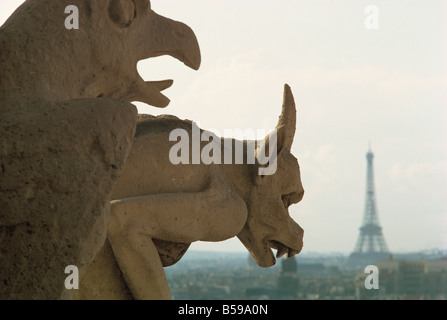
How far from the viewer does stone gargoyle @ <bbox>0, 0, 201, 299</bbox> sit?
14.2 ft

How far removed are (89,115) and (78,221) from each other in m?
0.58

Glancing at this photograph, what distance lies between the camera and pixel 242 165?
575cm

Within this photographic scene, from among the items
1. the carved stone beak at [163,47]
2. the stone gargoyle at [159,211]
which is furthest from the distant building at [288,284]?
the stone gargoyle at [159,211]

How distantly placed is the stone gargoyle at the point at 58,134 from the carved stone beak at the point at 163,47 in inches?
5.3

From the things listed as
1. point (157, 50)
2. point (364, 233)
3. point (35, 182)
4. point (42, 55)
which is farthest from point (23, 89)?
point (364, 233)

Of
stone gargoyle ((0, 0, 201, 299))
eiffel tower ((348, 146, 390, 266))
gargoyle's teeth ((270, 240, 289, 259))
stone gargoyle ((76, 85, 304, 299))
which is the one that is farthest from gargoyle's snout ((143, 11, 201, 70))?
eiffel tower ((348, 146, 390, 266))

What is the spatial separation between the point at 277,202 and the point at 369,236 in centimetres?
7847

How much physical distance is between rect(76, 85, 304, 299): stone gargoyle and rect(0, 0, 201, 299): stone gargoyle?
0.47 meters

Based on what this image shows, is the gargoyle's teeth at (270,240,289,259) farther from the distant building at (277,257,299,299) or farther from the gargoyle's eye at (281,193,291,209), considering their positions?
the distant building at (277,257,299,299)

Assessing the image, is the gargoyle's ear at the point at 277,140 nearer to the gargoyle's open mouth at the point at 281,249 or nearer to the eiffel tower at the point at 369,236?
the gargoyle's open mouth at the point at 281,249

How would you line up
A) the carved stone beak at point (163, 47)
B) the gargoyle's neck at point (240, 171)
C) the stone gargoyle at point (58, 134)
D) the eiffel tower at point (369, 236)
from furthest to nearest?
the eiffel tower at point (369, 236) < the gargoyle's neck at point (240, 171) < the carved stone beak at point (163, 47) < the stone gargoyle at point (58, 134)

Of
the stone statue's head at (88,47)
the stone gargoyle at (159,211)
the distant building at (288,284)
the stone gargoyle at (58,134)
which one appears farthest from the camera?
the distant building at (288,284)

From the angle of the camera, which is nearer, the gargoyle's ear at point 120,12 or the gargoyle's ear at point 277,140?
the gargoyle's ear at point 120,12

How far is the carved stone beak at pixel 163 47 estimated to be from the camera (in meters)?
5.59
